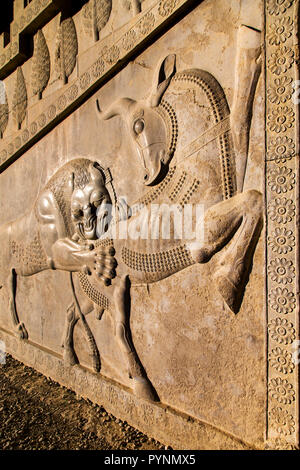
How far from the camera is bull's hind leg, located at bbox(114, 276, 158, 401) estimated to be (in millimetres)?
2689

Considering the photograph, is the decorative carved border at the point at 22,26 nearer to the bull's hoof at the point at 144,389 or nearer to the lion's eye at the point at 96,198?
the lion's eye at the point at 96,198

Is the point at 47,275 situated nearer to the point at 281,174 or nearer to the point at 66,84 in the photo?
the point at 66,84

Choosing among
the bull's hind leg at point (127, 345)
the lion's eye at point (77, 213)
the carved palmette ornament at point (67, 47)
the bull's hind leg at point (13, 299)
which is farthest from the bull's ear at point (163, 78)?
the bull's hind leg at point (13, 299)

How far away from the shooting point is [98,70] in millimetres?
3053

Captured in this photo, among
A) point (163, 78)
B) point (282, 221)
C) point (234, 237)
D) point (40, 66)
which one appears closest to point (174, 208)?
point (234, 237)

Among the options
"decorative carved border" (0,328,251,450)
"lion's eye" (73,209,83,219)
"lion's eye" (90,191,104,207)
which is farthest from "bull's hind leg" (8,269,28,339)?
"lion's eye" (90,191,104,207)

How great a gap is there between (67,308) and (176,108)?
2088 millimetres

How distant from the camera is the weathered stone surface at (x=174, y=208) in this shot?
196cm

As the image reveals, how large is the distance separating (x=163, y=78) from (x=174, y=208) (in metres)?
0.92

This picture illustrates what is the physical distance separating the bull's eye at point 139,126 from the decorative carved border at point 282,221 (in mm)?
970

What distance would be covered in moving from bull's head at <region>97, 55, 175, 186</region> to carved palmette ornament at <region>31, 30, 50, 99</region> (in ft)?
5.08

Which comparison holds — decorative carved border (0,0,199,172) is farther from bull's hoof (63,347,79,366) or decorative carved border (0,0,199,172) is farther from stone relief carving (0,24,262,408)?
bull's hoof (63,347,79,366)
